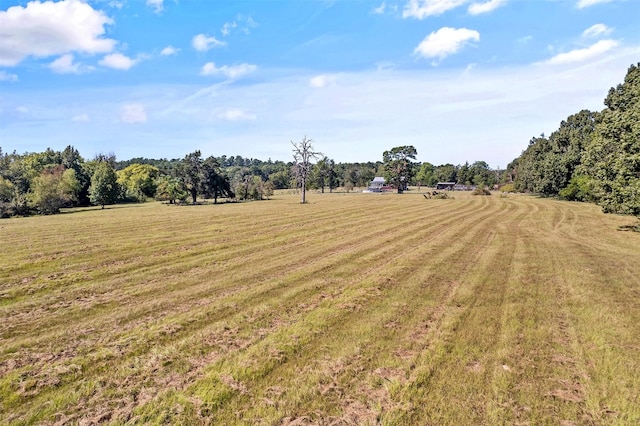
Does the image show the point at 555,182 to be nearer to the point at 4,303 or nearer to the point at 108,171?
the point at 4,303

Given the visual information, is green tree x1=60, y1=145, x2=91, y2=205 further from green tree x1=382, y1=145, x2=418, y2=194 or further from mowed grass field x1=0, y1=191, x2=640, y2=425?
green tree x1=382, y1=145, x2=418, y2=194

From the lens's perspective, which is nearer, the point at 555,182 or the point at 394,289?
the point at 394,289

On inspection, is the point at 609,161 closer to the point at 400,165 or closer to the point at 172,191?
the point at 172,191

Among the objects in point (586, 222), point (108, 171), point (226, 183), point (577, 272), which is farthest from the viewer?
point (226, 183)

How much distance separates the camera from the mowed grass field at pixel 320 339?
4754 mm

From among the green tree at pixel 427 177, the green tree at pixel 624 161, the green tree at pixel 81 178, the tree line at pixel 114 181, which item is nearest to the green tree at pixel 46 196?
the tree line at pixel 114 181

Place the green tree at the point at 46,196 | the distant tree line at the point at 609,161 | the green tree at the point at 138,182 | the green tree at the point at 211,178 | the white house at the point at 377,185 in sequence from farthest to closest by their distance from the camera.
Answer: the white house at the point at 377,185
the green tree at the point at 138,182
the green tree at the point at 211,178
the green tree at the point at 46,196
the distant tree line at the point at 609,161

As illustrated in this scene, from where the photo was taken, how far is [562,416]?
458 centimetres

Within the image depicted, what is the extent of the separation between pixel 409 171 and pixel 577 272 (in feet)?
302

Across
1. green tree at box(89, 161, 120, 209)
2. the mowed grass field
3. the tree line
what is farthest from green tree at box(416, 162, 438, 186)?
the mowed grass field

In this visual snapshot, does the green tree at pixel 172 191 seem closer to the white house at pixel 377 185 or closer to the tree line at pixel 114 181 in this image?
the tree line at pixel 114 181

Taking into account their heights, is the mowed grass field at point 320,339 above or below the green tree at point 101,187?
below

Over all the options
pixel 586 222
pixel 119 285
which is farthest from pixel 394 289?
pixel 586 222

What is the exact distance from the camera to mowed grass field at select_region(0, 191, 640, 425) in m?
4.75
